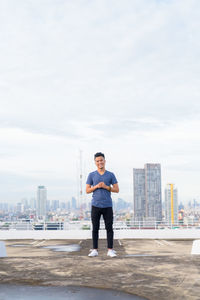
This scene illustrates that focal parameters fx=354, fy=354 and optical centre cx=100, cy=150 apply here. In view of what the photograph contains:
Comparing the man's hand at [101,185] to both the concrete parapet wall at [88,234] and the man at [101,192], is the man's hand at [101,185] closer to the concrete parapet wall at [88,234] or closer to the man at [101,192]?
the man at [101,192]

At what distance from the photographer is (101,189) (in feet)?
17.5

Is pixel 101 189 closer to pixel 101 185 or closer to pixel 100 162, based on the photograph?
pixel 101 185

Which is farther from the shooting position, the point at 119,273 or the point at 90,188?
the point at 90,188

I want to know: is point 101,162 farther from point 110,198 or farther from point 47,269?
point 47,269

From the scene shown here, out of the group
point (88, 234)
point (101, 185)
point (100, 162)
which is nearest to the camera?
point (101, 185)

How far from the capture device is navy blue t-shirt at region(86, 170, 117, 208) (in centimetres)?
529

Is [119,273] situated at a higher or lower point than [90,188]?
lower

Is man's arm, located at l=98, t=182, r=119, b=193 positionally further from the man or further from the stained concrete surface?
the stained concrete surface

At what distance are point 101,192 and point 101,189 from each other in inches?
1.8

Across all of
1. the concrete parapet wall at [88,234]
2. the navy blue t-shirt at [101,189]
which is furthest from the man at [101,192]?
the concrete parapet wall at [88,234]

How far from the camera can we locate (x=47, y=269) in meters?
3.55

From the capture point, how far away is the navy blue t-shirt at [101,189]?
17.3 feet

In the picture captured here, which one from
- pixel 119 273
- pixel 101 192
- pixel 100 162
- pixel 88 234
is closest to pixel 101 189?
pixel 101 192

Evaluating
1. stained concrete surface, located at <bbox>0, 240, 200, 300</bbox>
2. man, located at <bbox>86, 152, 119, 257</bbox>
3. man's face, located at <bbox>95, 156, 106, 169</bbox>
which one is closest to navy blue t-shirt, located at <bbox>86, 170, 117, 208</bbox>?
man, located at <bbox>86, 152, 119, 257</bbox>
